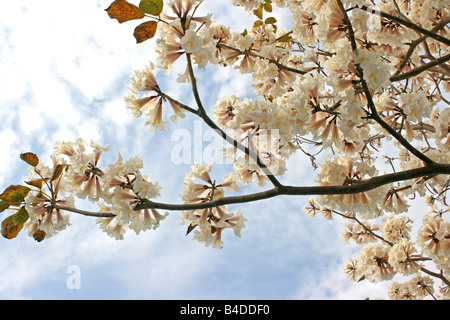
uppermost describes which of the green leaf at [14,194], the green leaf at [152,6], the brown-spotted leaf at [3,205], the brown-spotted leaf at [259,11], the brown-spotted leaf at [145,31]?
the brown-spotted leaf at [259,11]

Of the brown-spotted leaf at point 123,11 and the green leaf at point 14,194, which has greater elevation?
the brown-spotted leaf at point 123,11

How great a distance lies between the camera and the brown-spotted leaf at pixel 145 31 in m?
1.89

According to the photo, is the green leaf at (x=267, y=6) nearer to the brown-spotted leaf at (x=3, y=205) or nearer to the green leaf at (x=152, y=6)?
the green leaf at (x=152, y=6)

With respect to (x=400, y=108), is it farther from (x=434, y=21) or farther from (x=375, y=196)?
(x=434, y=21)

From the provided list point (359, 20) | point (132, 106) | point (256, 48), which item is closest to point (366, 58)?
point (359, 20)

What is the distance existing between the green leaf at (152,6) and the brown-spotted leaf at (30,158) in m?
1.48

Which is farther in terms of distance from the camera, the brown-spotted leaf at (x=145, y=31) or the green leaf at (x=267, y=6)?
the green leaf at (x=267, y=6)

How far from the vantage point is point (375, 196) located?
8.14ft

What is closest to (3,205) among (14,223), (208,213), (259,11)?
(14,223)

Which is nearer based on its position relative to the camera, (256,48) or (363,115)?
(363,115)

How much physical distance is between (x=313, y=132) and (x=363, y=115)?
0.35m

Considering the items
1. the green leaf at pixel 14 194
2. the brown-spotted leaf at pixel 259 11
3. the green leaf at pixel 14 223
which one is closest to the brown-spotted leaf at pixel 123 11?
the green leaf at pixel 14 194

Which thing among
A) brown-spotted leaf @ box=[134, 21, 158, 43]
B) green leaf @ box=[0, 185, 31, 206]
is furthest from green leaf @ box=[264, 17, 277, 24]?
green leaf @ box=[0, 185, 31, 206]

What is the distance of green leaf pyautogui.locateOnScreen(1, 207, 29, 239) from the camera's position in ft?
7.59
